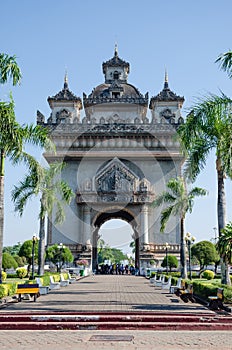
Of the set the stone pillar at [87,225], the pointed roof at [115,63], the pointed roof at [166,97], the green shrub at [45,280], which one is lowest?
the green shrub at [45,280]

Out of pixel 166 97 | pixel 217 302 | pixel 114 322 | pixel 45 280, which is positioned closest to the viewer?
pixel 114 322

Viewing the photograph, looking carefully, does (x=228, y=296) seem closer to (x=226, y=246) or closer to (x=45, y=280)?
(x=226, y=246)

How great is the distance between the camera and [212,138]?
58.2 ft

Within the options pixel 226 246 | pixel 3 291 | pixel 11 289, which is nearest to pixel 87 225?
pixel 11 289

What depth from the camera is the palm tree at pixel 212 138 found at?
15.3 metres

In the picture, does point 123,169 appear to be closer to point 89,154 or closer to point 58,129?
point 89,154

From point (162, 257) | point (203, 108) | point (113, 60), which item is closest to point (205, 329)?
point (203, 108)

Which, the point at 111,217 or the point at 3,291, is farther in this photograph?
the point at 111,217

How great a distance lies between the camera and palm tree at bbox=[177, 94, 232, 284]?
15.3 metres

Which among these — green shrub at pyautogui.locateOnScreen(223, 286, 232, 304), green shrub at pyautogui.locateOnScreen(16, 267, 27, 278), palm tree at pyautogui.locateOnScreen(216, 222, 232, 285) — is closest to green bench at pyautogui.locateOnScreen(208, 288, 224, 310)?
green shrub at pyautogui.locateOnScreen(223, 286, 232, 304)

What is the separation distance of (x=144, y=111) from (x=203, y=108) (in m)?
34.2

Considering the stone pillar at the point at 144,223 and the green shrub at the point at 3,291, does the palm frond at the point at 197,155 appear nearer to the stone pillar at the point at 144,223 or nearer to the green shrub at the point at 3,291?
the green shrub at the point at 3,291

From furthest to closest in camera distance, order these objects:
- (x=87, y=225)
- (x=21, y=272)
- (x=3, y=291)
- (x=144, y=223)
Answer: (x=144, y=223)
(x=87, y=225)
(x=21, y=272)
(x=3, y=291)

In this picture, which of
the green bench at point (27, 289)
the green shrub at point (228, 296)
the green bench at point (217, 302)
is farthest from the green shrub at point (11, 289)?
the green shrub at point (228, 296)
